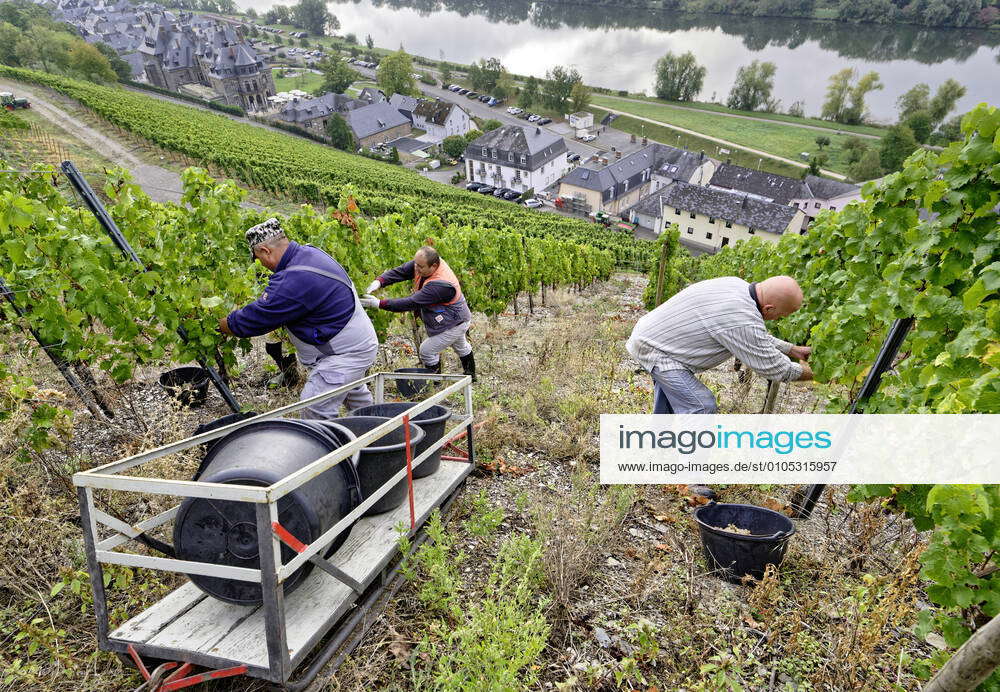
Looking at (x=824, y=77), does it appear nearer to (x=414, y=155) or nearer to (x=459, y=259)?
(x=414, y=155)

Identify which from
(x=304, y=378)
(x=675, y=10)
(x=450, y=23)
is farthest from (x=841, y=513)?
(x=450, y=23)

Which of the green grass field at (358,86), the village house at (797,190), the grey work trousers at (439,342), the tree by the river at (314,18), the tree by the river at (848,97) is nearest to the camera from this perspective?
the grey work trousers at (439,342)

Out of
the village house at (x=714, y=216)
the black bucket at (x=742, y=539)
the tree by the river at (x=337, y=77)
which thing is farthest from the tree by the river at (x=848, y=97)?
the black bucket at (x=742, y=539)

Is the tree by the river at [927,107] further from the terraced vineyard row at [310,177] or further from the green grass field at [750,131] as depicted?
the terraced vineyard row at [310,177]

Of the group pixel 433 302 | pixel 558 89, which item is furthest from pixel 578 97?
pixel 433 302

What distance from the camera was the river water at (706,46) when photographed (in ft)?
257

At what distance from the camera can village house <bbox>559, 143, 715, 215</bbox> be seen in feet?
175

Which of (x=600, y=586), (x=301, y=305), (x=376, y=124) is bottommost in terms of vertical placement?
(x=376, y=124)

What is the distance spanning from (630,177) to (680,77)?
1476 inches

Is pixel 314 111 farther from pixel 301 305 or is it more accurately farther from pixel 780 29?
pixel 780 29

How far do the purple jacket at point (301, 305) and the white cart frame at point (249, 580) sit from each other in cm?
109

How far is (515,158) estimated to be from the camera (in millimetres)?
56875

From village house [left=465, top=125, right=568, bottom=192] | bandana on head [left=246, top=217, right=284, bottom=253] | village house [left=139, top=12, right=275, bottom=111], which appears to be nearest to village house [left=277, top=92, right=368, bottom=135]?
village house [left=139, top=12, right=275, bottom=111]

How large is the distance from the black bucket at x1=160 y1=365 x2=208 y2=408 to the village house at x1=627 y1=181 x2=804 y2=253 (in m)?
45.6
